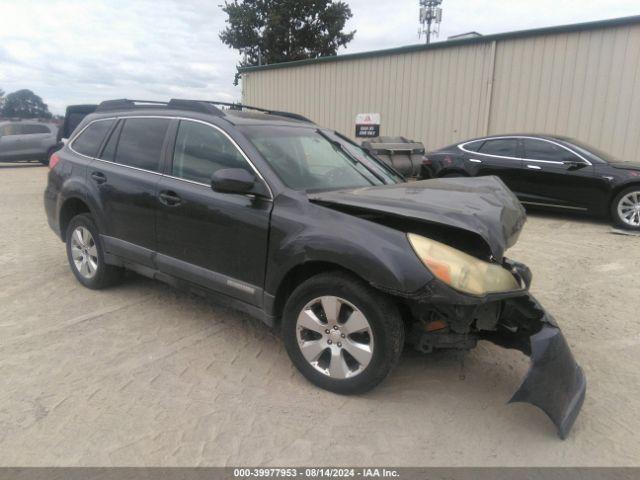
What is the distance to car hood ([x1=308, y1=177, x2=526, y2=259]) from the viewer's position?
2695mm

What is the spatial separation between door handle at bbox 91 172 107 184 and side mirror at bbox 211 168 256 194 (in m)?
1.71

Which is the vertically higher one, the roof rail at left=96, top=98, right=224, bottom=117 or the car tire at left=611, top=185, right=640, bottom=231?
the roof rail at left=96, top=98, right=224, bottom=117

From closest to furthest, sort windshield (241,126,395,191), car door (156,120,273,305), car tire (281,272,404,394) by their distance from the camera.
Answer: car tire (281,272,404,394) → car door (156,120,273,305) → windshield (241,126,395,191)

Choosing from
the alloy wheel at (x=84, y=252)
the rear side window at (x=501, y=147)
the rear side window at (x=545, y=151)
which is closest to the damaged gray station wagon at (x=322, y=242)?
the alloy wheel at (x=84, y=252)

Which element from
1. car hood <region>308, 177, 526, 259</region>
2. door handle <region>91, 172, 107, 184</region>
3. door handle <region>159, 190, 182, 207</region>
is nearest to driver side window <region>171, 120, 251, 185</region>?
door handle <region>159, 190, 182, 207</region>

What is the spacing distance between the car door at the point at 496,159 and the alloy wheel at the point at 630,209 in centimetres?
172

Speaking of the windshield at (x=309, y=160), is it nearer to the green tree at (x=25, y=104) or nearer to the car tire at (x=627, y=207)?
the car tire at (x=627, y=207)

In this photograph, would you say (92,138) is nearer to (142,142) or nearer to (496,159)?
(142,142)

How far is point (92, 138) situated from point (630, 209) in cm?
772

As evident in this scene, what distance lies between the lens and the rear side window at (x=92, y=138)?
466cm

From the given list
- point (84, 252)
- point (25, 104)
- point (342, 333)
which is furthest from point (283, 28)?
point (25, 104)

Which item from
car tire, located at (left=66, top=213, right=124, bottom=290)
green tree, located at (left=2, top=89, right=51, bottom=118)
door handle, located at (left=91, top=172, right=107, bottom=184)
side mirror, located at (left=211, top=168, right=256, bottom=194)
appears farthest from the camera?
green tree, located at (left=2, top=89, right=51, bottom=118)

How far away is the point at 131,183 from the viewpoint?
4070mm

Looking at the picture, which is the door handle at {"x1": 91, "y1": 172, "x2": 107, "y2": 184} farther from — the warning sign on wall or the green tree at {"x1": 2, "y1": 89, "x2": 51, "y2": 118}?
the green tree at {"x1": 2, "y1": 89, "x2": 51, "y2": 118}
